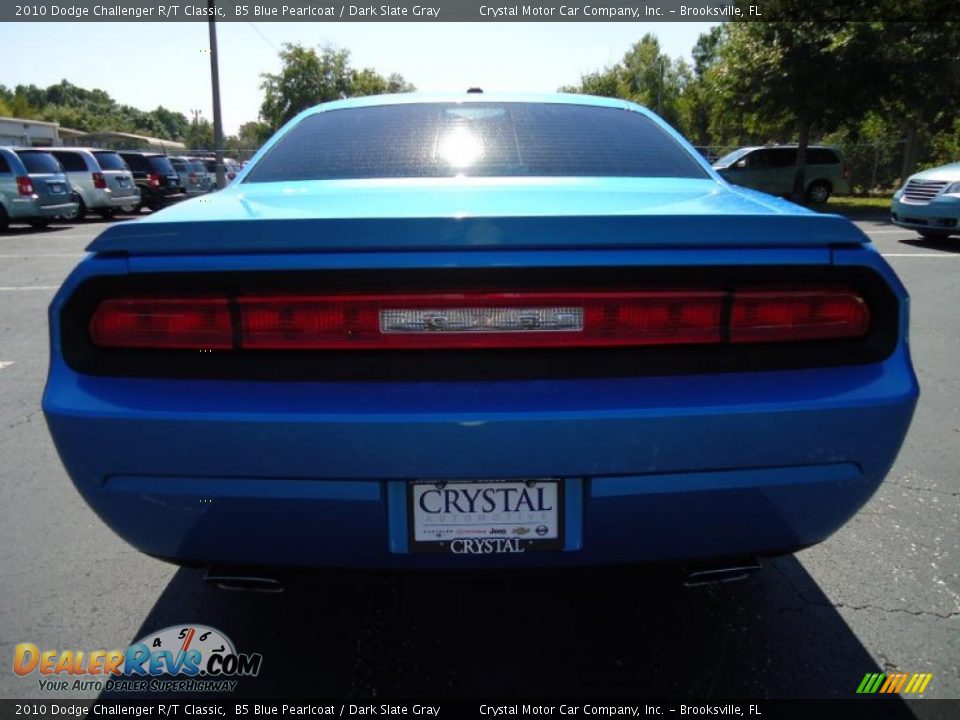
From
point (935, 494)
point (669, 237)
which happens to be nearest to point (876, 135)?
point (935, 494)

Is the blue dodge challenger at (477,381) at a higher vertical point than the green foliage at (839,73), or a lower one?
lower

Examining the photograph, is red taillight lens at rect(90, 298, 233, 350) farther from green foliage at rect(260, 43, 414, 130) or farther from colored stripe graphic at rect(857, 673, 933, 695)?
green foliage at rect(260, 43, 414, 130)

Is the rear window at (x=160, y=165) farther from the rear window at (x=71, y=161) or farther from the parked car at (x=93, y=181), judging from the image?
the rear window at (x=71, y=161)

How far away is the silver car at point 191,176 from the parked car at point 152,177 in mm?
2408

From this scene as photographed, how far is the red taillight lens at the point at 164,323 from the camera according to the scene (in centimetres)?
164

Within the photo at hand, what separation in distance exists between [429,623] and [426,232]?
4.31 feet

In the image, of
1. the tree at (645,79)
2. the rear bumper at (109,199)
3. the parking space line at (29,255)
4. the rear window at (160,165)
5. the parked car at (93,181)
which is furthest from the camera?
the tree at (645,79)

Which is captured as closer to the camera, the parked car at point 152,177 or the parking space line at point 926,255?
the parking space line at point 926,255

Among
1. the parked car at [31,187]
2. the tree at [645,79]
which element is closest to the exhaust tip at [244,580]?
the parked car at [31,187]

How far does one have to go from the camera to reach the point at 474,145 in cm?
248

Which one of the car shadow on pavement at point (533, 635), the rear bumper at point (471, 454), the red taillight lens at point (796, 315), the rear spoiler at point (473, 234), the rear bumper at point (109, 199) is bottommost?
the car shadow on pavement at point (533, 635)

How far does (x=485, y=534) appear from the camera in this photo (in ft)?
5.52

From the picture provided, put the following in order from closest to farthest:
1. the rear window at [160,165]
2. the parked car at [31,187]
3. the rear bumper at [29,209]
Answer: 1. the parked car at [31,187]
2. the rear bumper at [29,209]
3. the rear window at [160,165]

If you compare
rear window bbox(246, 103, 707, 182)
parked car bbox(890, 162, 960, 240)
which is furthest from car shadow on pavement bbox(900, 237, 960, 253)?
rear window bbox(246, 103, 707, 182)
